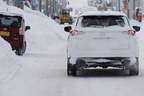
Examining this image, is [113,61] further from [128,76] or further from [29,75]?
[29,75]

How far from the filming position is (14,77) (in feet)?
33.9

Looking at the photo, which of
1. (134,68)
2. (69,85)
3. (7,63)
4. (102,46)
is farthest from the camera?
(7,63)

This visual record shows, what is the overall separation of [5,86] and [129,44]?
3.13 m

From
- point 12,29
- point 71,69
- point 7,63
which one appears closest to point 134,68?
point 71,69

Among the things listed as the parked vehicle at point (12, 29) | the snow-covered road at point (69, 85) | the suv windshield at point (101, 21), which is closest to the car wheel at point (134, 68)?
the snow-covered road at point (69, 85)

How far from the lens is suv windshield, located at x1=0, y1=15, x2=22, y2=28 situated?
1709cm

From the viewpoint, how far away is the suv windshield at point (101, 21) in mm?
10367

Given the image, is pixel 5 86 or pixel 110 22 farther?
pixel 110 22

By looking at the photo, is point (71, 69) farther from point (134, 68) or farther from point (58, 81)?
point (134, 68)

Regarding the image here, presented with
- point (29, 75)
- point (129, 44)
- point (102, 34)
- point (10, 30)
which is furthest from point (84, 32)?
point (10, 30)

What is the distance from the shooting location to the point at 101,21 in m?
10.5

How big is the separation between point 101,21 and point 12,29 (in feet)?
23.8

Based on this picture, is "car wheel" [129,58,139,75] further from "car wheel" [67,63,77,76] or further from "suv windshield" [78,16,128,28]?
"car wheel" [67,63,77,76]

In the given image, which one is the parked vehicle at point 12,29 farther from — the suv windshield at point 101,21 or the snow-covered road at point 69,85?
the suv windshield at point 101,21
